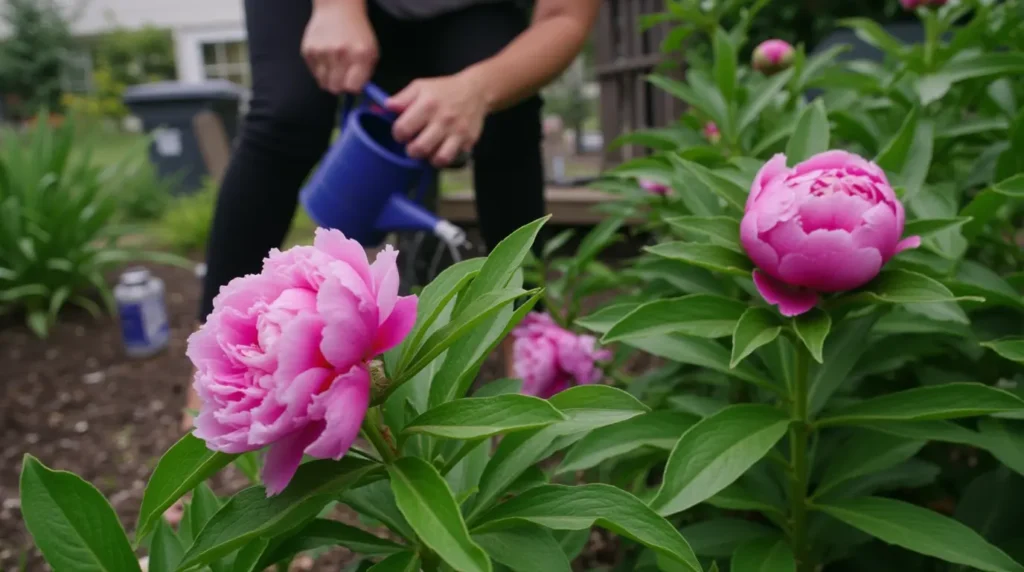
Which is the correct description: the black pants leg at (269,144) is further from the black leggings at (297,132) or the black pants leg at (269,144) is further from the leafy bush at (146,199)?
the leafy bush at (146,199)

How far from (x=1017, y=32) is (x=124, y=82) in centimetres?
2087

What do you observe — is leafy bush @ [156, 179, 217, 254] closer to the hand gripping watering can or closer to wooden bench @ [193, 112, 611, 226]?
wooden bench @ [193, 112, 611, 226]

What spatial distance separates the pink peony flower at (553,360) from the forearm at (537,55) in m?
0.41

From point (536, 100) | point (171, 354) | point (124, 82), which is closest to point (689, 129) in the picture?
point (536, 100)

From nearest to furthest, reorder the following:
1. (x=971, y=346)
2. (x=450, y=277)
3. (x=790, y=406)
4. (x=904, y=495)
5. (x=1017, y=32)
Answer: (x=450, y=277)
(x=790, y=406)
(x=971, y=346)
(x=904, y=495)
(x=1017, y=32)

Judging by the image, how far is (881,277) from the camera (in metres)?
0.62

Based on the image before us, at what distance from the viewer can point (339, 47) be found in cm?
133

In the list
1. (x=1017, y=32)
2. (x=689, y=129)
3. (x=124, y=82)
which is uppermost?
(x=1017, y=32)

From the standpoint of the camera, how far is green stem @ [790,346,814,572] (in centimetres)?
69

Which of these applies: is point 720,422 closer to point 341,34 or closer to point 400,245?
point 341,34

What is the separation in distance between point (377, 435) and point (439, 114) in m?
0.85

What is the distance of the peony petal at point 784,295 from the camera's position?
604mm

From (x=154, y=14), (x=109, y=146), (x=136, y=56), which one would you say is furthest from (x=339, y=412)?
(x=154, y=14)

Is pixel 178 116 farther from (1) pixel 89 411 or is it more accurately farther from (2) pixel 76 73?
(2) pixel 76 73
